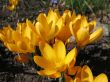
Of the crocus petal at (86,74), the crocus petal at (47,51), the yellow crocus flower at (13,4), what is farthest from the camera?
the yellow crocus flower at (13,4)

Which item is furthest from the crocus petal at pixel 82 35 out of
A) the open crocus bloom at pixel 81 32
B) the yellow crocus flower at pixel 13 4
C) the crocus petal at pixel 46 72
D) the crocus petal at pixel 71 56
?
the yellow crocus flower at pixel 13 4

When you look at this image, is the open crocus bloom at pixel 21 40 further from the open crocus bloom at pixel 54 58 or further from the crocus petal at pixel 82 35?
the crocus petal at pixel 82 35

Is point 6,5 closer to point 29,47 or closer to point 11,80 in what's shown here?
point 11,80

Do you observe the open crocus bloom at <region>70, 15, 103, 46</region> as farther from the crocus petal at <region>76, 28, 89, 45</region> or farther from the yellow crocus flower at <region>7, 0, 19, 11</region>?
the yellow crocus flower at <region>7, 0, 19, 11</region>

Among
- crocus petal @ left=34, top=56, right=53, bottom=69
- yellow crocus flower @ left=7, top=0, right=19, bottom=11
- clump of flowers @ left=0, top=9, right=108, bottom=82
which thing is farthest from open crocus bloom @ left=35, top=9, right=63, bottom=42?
yellow crocus flower @ left=7, top=0, right=19, bottom=11

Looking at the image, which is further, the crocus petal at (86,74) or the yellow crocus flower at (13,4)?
the yellow crocus flower at (13,4)

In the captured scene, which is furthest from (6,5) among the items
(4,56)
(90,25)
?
(90,25)
